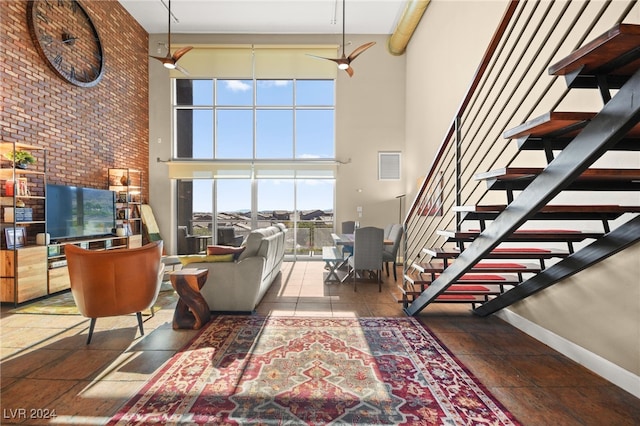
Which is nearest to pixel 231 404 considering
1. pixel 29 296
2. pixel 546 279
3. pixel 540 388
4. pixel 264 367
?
pixel 264 367

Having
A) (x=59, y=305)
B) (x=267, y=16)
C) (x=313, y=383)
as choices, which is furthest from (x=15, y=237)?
(x=267, y=16)

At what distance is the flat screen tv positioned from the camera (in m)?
4.65

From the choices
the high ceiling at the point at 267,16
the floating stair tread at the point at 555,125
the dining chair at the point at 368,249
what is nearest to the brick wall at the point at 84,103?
the high ceiling at the point at 267,16

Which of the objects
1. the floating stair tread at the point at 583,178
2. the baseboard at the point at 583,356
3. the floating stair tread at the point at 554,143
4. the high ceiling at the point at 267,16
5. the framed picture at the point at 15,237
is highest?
the high ceiling at the point at 267,16

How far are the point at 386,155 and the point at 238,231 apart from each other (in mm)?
4259

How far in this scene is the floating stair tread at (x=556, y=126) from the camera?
132 cm

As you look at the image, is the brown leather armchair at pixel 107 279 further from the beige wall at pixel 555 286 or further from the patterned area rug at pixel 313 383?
the beige wall at pixel 555 286

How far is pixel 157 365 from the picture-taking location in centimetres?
244

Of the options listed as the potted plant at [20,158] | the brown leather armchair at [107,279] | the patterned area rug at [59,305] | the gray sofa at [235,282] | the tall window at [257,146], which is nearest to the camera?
the brown leather armchair at [107,279]

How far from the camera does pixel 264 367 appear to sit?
2.42 m

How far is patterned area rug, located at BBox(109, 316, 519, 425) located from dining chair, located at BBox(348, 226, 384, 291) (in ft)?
5.36

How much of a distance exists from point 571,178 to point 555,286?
1.85 metres

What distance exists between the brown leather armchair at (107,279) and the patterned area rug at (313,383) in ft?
2.47

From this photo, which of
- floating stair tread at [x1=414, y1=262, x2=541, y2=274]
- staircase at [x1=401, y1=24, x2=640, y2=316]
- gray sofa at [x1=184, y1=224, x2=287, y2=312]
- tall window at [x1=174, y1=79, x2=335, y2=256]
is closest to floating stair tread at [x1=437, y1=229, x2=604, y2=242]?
staircase at [x1=401, y1=24, x2=640, y2=316]
